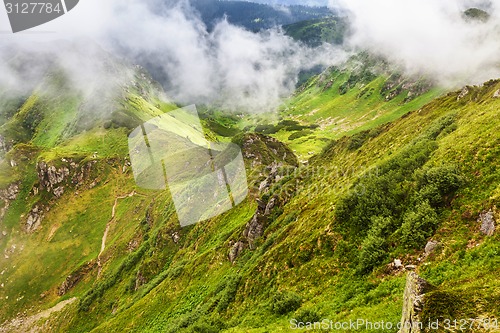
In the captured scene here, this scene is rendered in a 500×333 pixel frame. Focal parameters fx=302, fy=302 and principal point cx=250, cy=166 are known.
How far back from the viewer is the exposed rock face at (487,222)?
2092 cm

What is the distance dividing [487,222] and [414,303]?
13.7m

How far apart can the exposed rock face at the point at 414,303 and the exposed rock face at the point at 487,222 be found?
1145cm

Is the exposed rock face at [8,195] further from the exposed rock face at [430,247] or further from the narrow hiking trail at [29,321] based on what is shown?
the exposed rock face at [430,247]

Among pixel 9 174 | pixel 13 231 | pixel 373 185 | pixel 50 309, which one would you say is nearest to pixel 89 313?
pixel 50 309

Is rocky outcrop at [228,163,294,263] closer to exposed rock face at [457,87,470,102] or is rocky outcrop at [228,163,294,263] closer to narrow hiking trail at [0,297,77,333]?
exposed rock face at [457,87,470,102]

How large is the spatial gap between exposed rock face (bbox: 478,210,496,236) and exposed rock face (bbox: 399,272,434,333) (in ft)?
37.6

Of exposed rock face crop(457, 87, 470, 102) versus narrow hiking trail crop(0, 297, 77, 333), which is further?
narrow hiking trail crop(0, 297, 77, 333)

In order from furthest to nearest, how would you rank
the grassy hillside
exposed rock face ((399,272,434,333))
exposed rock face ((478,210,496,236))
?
the grassy hillside, exposed rock face ((478,210,496,236)), exposed rock face ((399,272,434,333))

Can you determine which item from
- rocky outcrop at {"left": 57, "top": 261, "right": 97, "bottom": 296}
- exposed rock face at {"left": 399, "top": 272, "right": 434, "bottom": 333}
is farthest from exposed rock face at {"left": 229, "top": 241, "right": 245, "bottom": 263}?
rocky outcrop at {"left": 57, "top": 261, "right": 97, "bottom": 296}

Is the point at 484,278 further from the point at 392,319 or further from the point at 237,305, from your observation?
the point at 237,305

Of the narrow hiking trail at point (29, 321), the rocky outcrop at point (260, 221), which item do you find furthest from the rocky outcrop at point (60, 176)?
the rocky outcrop at point (260, 221)

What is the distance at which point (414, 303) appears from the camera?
12469 millimetres

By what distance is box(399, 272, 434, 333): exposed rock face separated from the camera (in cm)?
1213

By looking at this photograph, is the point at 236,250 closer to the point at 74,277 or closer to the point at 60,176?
the point at 74,277
